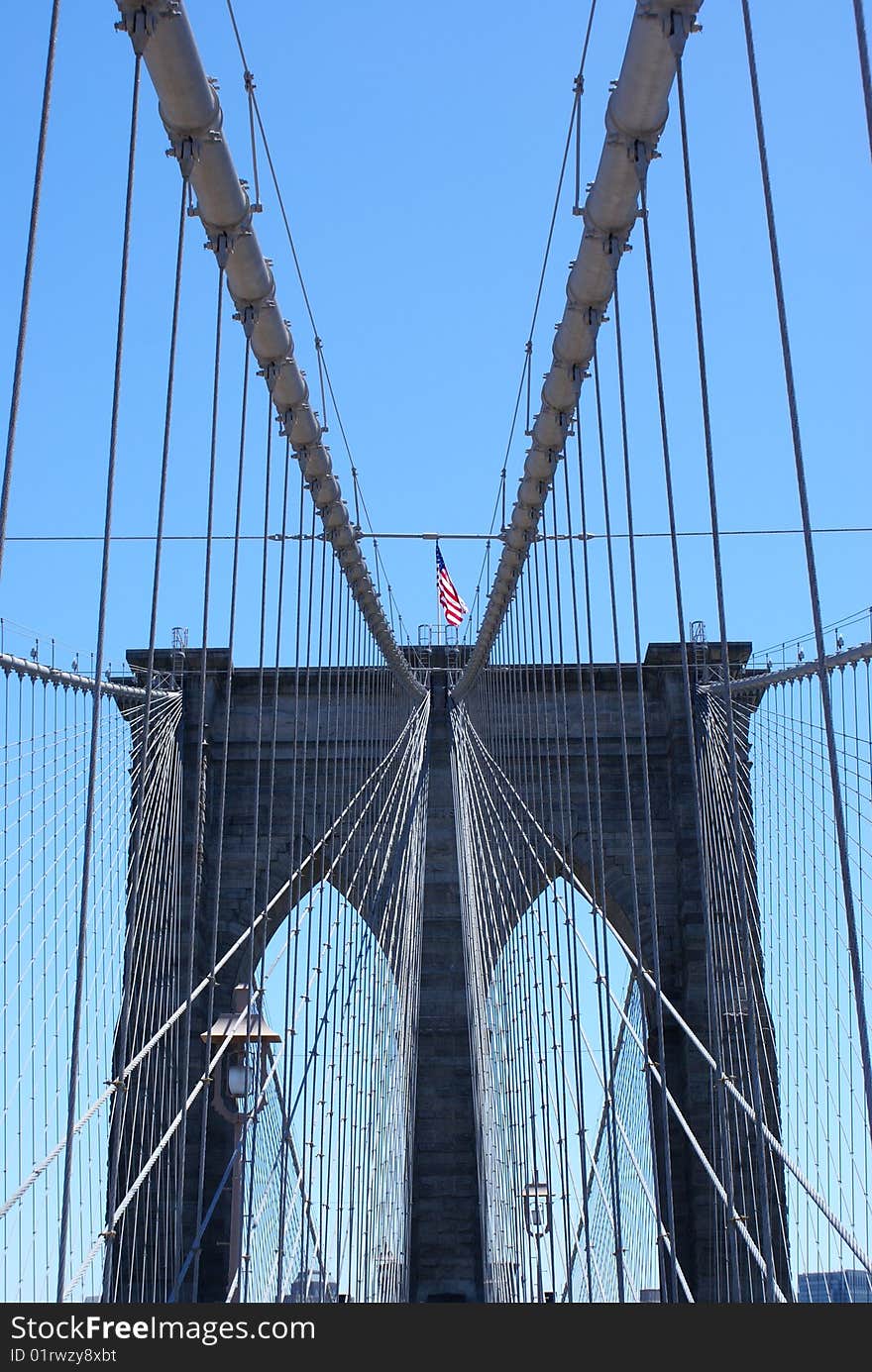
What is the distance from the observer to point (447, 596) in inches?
749

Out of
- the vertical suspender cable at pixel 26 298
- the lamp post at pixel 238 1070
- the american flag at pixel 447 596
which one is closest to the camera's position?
the vertical suspender cable at pixel 26 298

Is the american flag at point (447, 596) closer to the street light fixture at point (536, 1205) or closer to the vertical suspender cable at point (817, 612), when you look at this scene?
the street light fixture at point (536, 1205)

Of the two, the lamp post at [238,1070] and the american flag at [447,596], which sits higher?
the american flag at [447,596]

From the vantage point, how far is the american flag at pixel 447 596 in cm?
1895

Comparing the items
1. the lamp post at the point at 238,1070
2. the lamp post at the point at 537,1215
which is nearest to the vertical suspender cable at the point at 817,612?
the lamp post at the point at 238,1070

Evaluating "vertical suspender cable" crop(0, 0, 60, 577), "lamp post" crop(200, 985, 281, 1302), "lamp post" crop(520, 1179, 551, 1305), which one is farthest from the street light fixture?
"vertical suspender cable" crop(0, 0, 60, 577)

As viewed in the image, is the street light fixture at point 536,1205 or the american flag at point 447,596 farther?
the american flag at point 447,596

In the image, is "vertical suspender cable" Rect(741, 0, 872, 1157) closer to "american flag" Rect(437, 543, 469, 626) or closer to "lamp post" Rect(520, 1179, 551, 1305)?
"lamp post" Rect(520, 1179, 551, 1305)

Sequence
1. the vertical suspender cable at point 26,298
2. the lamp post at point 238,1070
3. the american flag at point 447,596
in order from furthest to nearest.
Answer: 1. the american flag at point 447,596
2. the lamp post at point 238,1070
3. the vertical suspender cable at point 26,298

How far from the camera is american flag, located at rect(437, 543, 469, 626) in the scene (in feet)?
62.2

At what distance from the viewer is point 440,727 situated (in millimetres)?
18906

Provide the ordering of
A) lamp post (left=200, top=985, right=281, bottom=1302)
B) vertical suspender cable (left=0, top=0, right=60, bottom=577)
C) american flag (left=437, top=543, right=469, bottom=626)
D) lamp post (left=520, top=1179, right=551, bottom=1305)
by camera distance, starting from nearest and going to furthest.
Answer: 1. vertical suspender cable (left=0, top=0, right=60, bottom=577)
2. lamp post (left=200, top=985, right=281, bottom=1302)
3. lamp post (left=520, top=1179, right=551, bottom=1305)
4. american flag (left=437, top=543, right=469, bottom=626)

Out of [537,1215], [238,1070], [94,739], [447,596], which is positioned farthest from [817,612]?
[447,596]

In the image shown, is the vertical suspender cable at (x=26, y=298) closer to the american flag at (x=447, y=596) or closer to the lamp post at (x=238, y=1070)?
the lamp post at (x=238, y=1070)
